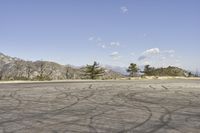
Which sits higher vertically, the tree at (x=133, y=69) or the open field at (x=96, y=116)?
the tree at (x=133, y=69)

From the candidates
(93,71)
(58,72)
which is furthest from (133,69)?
(58,72)

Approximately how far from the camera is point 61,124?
11.4m

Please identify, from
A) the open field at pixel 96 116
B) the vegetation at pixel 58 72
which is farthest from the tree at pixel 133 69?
the open field at pixel 96 116

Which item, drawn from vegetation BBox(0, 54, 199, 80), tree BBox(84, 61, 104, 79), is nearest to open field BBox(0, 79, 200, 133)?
vegetation BBox(0, 54, 199, 80)

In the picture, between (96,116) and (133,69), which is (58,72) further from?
(96,116)

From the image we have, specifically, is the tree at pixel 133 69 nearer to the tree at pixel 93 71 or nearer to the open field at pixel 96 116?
the tree at pixel 93 71

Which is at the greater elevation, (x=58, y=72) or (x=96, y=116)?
(x=58, y=72)

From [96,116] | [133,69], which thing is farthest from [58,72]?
[96,116]

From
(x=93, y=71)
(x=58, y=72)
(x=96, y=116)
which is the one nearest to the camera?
(x=96, y=116)

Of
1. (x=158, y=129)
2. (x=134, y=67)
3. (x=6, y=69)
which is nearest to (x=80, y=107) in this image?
(x=158, y=129)

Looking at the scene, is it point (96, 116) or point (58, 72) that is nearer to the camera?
point (96, 116)

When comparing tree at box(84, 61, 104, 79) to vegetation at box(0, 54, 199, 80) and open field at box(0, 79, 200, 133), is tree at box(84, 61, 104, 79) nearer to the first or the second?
vegetation at box(0, 54, 199, 80)

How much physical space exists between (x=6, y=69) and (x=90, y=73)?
2541cm

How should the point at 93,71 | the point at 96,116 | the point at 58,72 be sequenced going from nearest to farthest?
1. the point at 96,116
2. the point at 93,71
3. the point at 58,72
